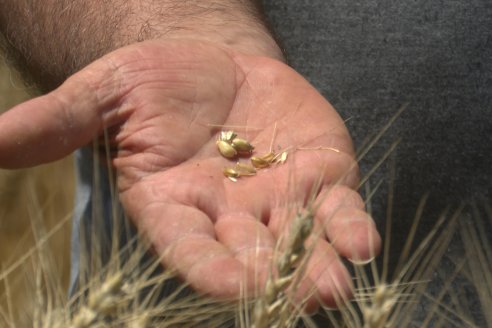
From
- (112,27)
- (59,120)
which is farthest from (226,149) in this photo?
(112,27)

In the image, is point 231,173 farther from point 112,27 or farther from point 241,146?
point 112,27

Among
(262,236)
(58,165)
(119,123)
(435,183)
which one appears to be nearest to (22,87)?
(58,165)

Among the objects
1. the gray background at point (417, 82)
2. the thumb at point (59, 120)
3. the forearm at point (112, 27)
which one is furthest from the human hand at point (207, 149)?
the gray background at point (417, 82)

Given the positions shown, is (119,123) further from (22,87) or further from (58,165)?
(58,165)

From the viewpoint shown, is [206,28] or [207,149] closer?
[207,149]

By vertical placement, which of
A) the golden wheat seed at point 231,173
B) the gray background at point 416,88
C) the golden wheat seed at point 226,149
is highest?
the golden wheat seed at point 226,149

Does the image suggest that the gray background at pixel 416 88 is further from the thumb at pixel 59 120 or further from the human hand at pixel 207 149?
the thumb at pixel 59 120

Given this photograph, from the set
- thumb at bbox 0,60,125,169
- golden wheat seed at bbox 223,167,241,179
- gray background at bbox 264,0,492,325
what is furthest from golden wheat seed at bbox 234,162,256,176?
gray background at bbox 264,0,492,325
